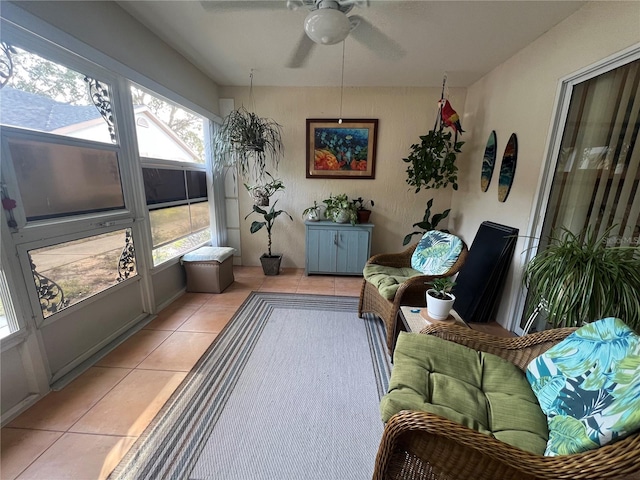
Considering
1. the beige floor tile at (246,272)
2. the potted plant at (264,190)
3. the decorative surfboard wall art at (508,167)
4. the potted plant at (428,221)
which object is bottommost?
the beige floor tile at (246,272)

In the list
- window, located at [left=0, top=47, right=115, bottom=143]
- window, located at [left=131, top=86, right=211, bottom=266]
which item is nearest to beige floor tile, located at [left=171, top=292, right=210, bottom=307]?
window, located at [left=131, top=86, right=211, bottom=266]

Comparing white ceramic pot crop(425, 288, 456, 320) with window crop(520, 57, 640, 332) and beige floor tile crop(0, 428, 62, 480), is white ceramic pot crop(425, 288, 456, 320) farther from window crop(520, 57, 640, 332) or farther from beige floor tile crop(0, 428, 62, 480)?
beige floor tile crop(0, 428, 62, 480)

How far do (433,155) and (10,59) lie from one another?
11.5 ft

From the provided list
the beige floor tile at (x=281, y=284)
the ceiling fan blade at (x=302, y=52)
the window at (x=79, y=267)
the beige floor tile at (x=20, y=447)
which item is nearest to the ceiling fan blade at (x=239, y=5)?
the ceiling fan blade at (x=302, y=52)

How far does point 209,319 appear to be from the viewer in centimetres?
242

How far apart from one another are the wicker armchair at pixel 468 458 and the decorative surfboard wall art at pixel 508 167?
7.28 feet

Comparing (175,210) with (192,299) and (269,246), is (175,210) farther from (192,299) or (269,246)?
(269,246)

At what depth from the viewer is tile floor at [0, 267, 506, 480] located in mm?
1176

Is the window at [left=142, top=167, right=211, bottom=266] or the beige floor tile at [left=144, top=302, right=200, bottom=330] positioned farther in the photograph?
the window at [left=142, top=167, right=211, bottom=266]

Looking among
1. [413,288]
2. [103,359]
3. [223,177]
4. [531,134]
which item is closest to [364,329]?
[413,288]

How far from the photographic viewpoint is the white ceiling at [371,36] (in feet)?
5.94

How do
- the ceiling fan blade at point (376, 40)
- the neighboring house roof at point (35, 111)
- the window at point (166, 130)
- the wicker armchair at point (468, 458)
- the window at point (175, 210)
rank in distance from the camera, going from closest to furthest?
the wicker armchair at point (468, 458)
the neighboring house roof at point (35, 111)
the ceiling fan blade at point (376, 40)
the window at point (166, 130)
the window at point (175, 210)

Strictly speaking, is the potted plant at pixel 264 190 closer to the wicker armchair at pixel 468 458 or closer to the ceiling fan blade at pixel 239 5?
the ceiling fan blade at pixel 239 5

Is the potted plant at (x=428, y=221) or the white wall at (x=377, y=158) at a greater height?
the white wall at (x=377, y=158)
